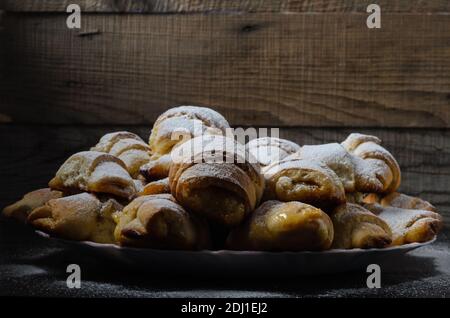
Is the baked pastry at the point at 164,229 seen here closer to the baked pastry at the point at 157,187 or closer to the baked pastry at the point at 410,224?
the baked pastry at the point at 157,187

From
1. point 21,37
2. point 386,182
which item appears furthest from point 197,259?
point 21,37

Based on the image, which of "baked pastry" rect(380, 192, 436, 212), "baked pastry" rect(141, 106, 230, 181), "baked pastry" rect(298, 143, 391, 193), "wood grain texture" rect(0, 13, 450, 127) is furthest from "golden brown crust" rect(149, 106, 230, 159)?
"wood grain texture" rect(0, 13, 450, 127)

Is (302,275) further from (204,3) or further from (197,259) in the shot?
(204,3)

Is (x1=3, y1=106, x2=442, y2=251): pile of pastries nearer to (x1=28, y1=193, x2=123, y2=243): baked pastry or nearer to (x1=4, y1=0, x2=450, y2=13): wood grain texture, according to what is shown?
(x1=28, y1=193, x2=123, y2=243): baked pastry

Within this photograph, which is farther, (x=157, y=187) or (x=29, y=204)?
(x=29, y=204)

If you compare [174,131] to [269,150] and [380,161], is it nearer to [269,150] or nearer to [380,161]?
[269,150]

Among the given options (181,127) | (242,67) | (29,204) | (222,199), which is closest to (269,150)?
(181,127)
